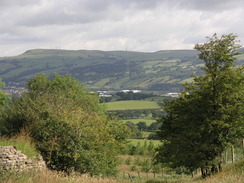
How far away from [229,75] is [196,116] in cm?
434

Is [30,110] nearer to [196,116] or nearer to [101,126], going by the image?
[101,126]

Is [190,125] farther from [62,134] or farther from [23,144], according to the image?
[23,144]

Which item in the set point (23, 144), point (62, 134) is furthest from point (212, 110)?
point (23, 144)

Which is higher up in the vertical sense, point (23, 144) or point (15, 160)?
point (23, 144)

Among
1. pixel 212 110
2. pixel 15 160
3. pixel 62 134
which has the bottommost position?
pixel 15 160

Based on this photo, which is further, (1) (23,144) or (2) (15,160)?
(1) (23,144)

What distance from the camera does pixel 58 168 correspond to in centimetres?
2380

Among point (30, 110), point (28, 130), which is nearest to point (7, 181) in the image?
point (28, 130)

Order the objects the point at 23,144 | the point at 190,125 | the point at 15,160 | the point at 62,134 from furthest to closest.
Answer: the point at 190,125
the point at 62,134
the point at 23,144
the point at 15,160

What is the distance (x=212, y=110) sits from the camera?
2548 cm

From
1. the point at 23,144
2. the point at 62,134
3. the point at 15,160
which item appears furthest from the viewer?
the point at 62,134

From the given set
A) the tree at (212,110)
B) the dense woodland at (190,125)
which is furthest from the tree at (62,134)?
the tree at (212,110)

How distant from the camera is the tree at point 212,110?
25.0m

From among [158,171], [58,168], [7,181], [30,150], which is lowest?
[158,171]
